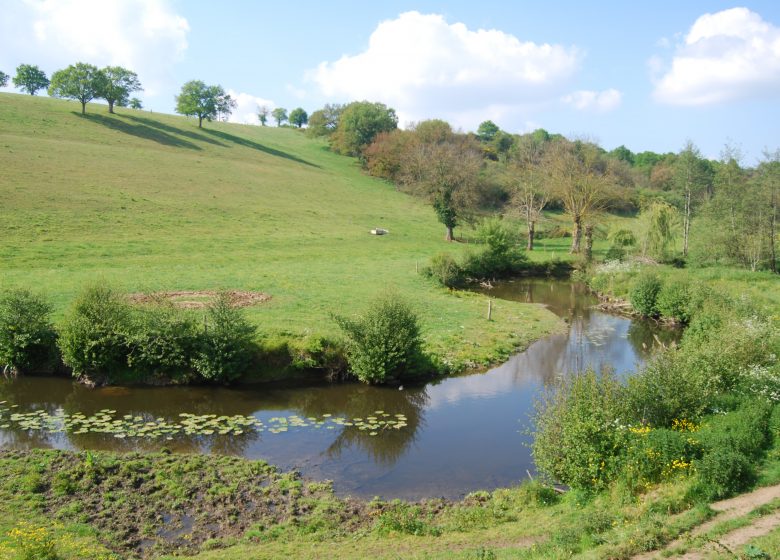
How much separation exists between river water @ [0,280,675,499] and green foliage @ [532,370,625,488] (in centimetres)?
224

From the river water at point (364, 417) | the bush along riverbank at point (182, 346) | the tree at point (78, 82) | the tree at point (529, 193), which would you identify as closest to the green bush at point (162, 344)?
the bush along riverbank at point (182, 346)

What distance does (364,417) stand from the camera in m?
21.4

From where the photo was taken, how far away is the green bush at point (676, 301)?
34.8m

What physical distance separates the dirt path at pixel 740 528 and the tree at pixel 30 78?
12035 cm

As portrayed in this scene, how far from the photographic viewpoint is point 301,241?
181 ft

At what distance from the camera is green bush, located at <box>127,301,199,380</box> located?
76.7 feet

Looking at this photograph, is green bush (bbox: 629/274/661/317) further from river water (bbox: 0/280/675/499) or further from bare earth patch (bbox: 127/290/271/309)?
bare earth patch (bbox: 127/290/271/309)

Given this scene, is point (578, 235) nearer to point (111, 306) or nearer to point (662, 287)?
point (662, 287)

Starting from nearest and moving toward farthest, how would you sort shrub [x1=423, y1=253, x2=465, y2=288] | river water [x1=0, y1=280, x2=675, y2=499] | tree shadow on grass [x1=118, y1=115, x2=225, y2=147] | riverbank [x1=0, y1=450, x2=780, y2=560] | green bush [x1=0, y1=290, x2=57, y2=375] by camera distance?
riverbank [x1=0, y1=450, x2=780, y2=560] → river water [x1=0, y1=280, x2=675, y2=499] → green bush [x1=0, y1=290, x2=57, y2=375] → shrub [x1=423, y1=253, x2=465, y2=288] → tree shadow on grass [x1=118, y1=115, x2=225, y2=147]

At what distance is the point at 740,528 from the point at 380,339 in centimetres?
1488

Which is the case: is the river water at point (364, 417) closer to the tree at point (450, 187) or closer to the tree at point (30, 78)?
the tree at point (450, 187)

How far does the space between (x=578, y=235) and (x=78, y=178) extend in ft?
170

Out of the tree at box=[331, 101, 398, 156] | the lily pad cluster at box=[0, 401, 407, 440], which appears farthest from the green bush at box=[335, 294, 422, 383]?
the tree at box=[331, 101, 398, 156]

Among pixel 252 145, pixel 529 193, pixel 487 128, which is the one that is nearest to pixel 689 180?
pixel 529 193
